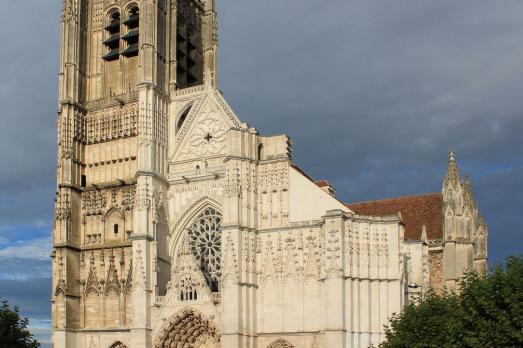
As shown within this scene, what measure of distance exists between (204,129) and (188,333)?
883 cm

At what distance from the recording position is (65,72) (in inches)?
1543

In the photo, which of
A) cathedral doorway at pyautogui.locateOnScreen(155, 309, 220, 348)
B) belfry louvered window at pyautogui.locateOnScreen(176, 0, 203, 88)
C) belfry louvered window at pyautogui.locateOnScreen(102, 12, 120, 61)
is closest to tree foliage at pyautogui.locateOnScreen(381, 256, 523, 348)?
cathedral doorway at pyautogui.locateOnScreen(155, 309, 220, 348)

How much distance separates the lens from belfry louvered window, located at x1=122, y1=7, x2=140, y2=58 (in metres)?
39.8

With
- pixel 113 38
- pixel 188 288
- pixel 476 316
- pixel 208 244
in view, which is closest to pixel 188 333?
pixel 188 288

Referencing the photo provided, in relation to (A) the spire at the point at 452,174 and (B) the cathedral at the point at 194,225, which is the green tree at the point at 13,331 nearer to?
(B) the cathedral at the point at 194,225

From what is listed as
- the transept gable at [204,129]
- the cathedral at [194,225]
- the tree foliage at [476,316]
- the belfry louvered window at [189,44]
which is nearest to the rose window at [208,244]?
the cathedral at [194,225]

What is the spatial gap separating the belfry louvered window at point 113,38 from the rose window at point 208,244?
9514 mm

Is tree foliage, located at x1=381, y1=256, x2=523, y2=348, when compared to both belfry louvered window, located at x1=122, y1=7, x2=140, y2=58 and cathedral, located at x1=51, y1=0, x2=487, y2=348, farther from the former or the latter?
belfry louvered window, located at x1=122, y1=7, x2=140, y2=58

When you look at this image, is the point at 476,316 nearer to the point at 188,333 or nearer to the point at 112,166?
the point at 188,333

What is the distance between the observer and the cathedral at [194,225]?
107 feet

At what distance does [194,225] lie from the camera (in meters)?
36.5

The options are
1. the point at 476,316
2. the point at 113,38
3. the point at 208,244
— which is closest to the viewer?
the point at 476,316

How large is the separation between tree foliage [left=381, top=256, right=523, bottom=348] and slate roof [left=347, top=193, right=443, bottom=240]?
12980mm

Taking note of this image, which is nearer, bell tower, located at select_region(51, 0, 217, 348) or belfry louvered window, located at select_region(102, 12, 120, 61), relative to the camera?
bell tower, located at select_region(51, 0, 217, 348)
